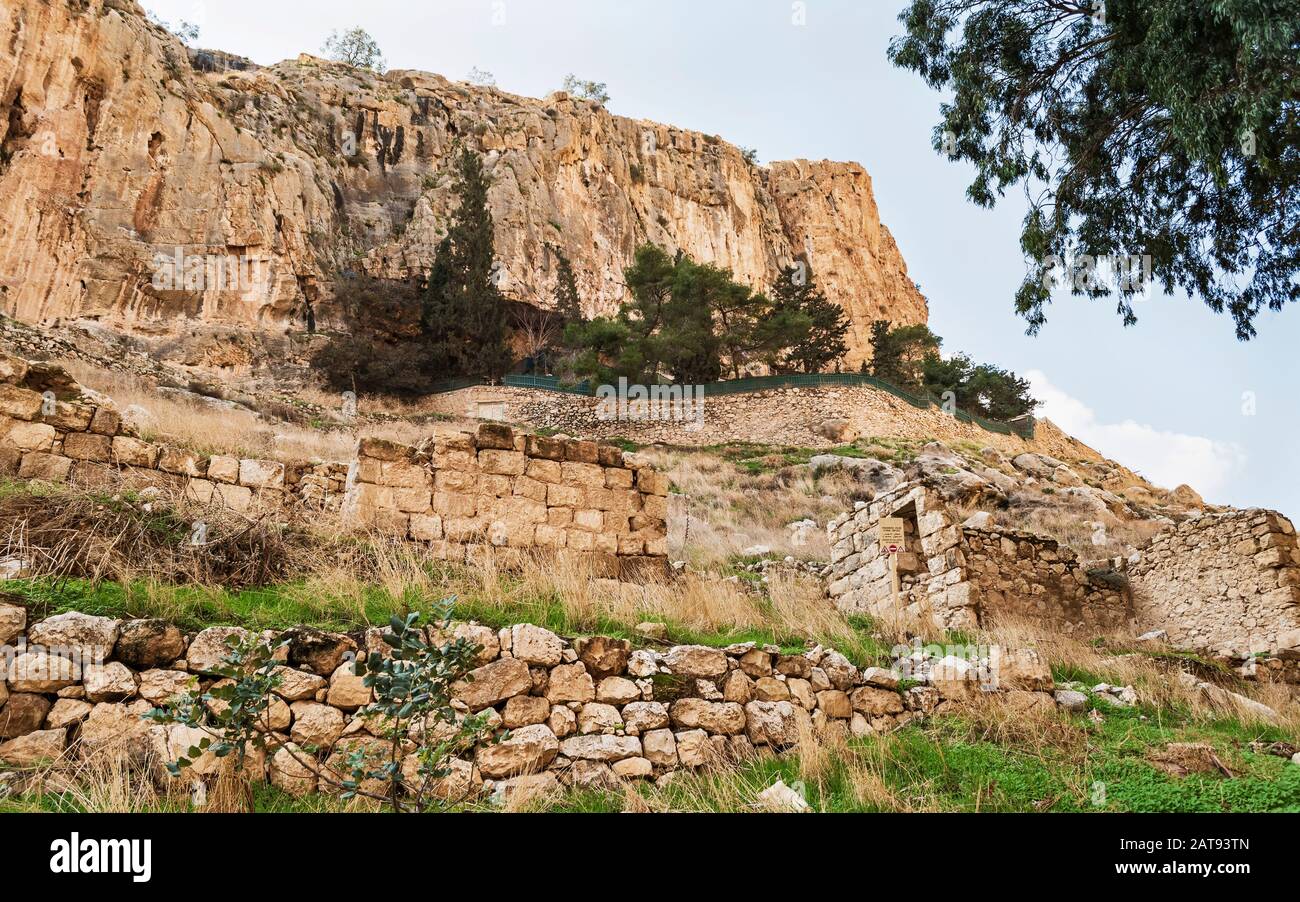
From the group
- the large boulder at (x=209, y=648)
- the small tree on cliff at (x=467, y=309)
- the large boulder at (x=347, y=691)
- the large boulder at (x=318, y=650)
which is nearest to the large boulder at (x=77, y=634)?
the large boulder at (x=209, y=648)

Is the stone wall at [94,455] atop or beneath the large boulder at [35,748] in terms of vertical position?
atop

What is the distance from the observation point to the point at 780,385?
29484mm

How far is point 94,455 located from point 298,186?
35838 millimetres

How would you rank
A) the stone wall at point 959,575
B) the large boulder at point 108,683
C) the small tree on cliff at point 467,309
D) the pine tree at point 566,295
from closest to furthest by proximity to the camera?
the large boulder at point 108,683 → the stone wall at point 959,575 → the small tree on cliff at point 467,309 → the pine tree at point 566,295

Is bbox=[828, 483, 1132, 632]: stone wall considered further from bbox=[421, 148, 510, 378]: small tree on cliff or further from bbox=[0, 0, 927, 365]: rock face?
bbox=[0, 0, 927, 365]: rock face

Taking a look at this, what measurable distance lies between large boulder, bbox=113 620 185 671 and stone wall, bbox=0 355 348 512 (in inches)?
112

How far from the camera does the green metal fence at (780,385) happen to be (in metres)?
29.3

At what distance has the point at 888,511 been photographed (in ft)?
34.0

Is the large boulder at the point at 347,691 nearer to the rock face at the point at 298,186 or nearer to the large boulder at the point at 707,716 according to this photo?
the large boulder at the point at 707,716

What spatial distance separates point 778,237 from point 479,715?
6703cm

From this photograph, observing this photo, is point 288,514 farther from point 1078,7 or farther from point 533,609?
point 1078,7

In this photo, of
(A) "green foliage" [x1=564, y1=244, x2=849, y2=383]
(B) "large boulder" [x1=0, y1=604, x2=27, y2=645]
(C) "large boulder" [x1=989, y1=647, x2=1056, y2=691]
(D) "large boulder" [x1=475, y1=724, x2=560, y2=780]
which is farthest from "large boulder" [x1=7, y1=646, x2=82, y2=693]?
(A) "green foliage" [x1=564, y1=244, x2=849, y2=383]

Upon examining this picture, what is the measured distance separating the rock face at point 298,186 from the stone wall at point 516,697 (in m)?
31.1

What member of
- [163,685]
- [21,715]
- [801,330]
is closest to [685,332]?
[801,330]
